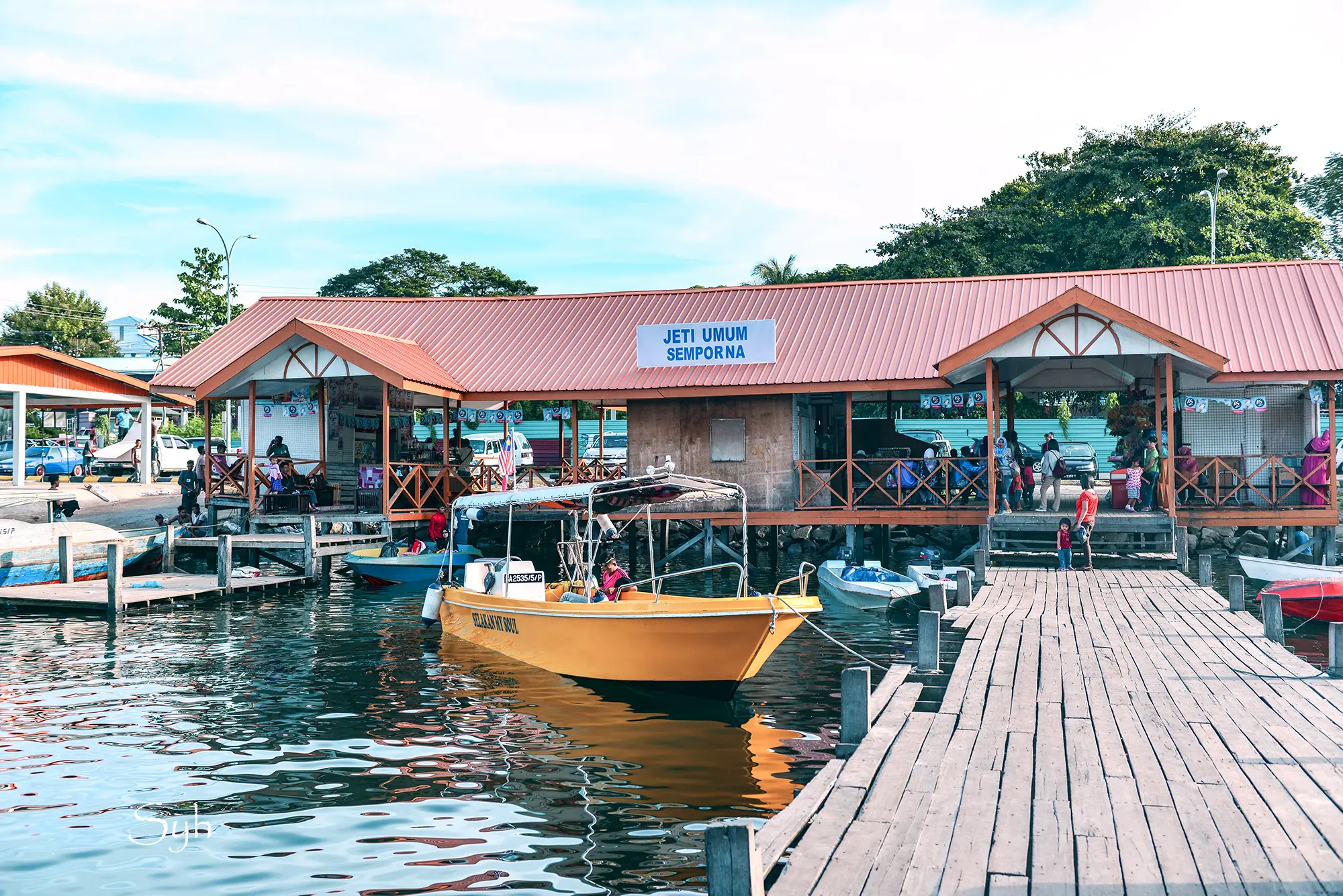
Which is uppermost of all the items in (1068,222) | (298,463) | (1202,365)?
(1068,222)

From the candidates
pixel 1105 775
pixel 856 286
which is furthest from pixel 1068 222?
pixel 1105 775

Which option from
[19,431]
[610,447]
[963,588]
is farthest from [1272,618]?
[19,431]

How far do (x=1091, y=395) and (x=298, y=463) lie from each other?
37.6 metres

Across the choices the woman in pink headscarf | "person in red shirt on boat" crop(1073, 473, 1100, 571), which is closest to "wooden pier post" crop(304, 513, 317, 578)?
"person in red shirt on boat" crop(1073, 473, 1100, 571)

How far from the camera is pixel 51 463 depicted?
39781 mm

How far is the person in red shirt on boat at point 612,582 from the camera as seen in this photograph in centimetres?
1506

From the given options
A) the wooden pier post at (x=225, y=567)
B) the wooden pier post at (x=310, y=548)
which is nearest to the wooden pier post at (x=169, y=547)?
the wooden pier post at (x=225, y=567)

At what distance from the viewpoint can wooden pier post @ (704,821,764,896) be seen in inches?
206

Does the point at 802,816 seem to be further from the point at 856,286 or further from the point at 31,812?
the point at 856,286

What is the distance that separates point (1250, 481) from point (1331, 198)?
34.9m

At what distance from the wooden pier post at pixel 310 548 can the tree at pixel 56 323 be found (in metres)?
52.8

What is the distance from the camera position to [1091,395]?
51375mm

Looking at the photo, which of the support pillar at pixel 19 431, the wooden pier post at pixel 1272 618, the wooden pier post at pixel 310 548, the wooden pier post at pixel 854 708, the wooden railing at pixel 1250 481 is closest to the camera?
the wooden pier post at pixel 854 708

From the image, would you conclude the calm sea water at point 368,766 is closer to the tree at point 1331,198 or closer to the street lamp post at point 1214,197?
the street lamp post at point 1214,197
